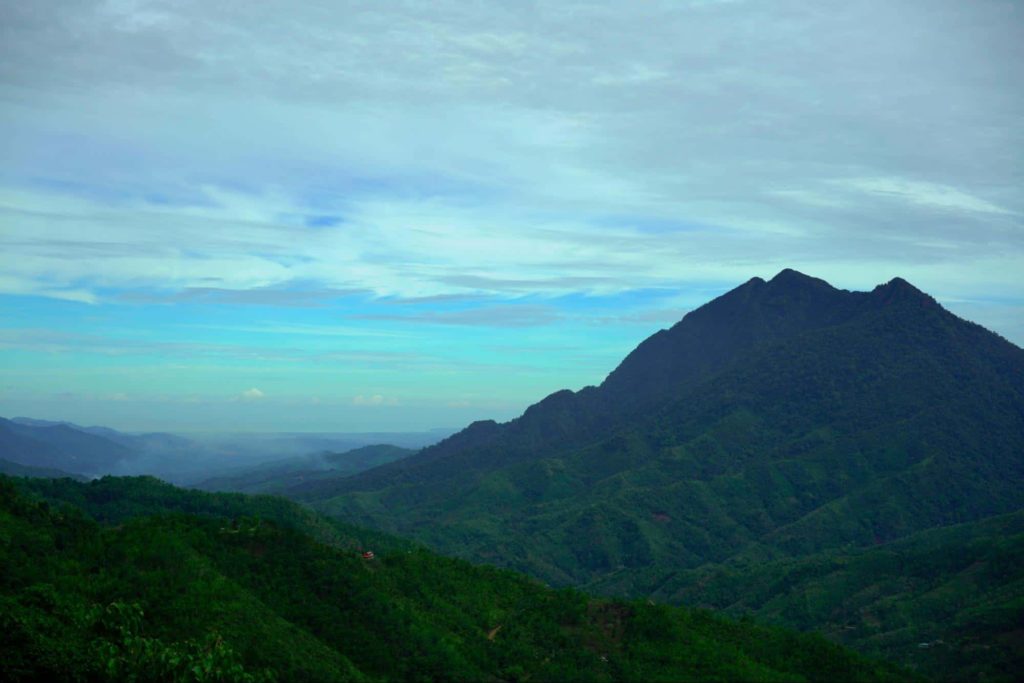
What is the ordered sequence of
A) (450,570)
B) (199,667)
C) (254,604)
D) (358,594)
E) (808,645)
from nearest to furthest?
1. (199,667)
2. (254,604)
3. (358,594)
4. (808,645)
5. (450,570)

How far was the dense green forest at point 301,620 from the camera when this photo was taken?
4006 cm

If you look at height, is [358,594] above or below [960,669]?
above

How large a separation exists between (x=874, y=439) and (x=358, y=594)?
544 feet

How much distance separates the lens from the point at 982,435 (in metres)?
195

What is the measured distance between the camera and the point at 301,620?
5494cm

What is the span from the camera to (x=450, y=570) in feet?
237

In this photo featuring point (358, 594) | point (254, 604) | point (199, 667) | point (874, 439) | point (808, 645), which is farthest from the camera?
point (874, 439)

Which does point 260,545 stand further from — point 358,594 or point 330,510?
point 330,510

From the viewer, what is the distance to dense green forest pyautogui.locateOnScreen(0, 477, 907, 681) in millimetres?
40062

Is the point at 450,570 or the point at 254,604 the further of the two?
the point at 450,570

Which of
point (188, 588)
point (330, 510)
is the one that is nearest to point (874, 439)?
point (330, 510)

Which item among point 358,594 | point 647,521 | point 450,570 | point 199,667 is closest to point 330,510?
point 647,521

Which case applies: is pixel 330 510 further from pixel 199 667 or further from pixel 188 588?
pixel 199 667

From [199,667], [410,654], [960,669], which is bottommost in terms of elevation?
[960,669]
